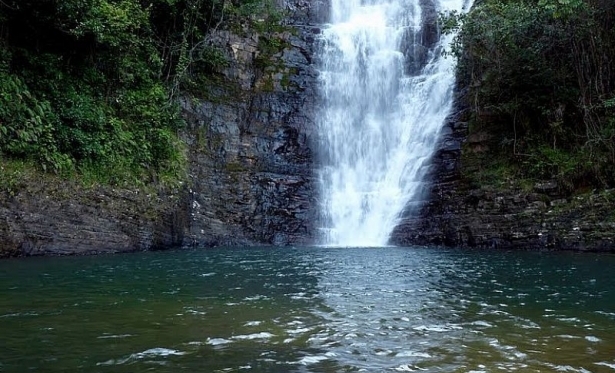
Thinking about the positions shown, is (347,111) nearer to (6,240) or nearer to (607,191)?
(607,191)

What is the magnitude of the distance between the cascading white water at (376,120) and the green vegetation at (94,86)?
20.8ft

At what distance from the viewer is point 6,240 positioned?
40.1ft

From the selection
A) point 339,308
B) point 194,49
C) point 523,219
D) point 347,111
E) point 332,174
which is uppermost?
point 194,49

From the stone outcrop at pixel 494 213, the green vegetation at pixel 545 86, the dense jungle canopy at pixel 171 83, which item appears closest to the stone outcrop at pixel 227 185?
the dense jungle canopy at pixel 171 83

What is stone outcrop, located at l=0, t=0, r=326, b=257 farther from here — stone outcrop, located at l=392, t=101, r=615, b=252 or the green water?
stone outcrop, located at l=392, t=101, r=615, b=252

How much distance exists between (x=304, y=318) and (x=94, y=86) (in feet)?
45.8

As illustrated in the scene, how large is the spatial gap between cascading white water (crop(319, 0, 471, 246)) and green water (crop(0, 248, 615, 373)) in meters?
8.70

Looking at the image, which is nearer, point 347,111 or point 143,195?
point 143,195

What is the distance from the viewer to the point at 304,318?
6074 mm

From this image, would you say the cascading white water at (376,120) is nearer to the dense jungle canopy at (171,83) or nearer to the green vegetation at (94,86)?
the dense jungle canopy at (171,83)

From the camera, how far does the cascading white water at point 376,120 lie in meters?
20.0

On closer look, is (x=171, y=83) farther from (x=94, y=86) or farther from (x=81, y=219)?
(x=81, y=219)

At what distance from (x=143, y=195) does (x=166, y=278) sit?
7.14 m

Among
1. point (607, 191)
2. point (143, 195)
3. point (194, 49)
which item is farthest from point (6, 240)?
point (607, 191)
